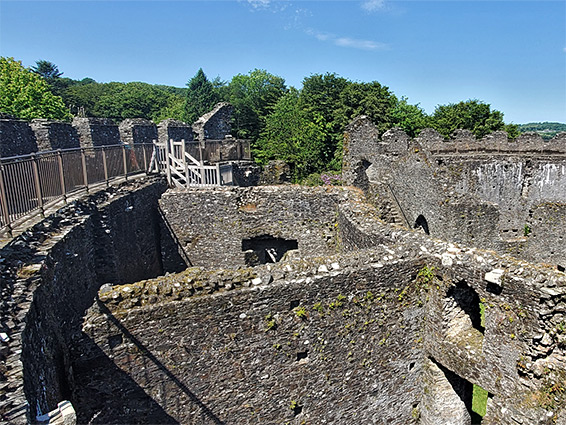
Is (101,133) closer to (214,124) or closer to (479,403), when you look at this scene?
(214,124)

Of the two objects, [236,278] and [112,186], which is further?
[112,186]

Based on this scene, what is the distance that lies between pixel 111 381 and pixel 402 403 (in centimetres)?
538

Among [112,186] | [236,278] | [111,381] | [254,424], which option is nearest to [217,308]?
[236,278]

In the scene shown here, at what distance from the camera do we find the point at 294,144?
2688 cm

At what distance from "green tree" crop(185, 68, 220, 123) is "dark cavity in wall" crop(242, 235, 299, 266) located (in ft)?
121

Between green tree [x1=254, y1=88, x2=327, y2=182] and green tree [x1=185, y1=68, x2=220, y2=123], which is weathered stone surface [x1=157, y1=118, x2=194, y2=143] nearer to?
green tree [x1=254, y1=88, x2=327, y2=182]

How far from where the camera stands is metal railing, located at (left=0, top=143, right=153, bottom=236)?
6.15 metres

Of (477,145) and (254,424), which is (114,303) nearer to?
(254,424)

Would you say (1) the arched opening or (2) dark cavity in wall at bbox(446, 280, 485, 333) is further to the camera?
(1) the arched opening

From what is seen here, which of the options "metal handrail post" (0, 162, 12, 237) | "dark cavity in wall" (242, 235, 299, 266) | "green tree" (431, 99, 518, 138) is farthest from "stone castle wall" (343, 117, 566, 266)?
"green tree" (431, 99, 518, 138)

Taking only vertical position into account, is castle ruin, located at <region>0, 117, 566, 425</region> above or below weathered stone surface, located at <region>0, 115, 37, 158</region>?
below

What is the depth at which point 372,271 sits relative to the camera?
6438mm

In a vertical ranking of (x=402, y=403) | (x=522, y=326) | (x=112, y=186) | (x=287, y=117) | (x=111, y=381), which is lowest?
(x=402, y=403)

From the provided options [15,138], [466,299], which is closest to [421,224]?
[466,299]
